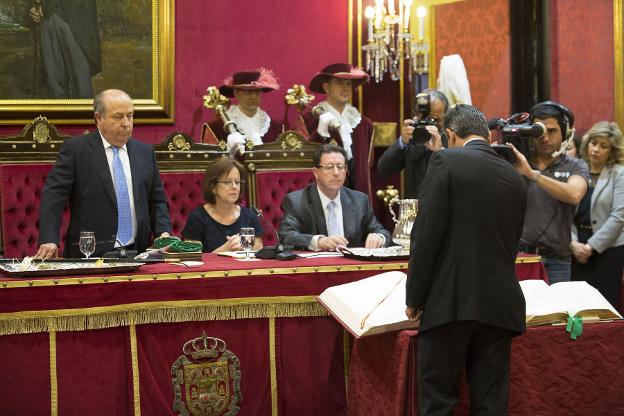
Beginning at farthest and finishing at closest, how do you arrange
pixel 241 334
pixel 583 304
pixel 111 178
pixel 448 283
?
pixel 111 178 → pixel 241 334 → pixel 583 304 → pixel 448 283

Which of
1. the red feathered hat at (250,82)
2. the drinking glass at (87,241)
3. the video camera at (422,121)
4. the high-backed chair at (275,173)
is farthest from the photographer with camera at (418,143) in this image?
the drinking glass at (87,241)

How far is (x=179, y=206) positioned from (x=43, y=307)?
2445 mm

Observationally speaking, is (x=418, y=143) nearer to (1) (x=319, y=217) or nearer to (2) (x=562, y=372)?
(1) (x=319, y=217)

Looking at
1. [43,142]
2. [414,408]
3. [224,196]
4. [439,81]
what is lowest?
[414,408]

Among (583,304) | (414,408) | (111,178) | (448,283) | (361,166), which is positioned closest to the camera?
(448,283)

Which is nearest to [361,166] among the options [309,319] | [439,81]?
[439,81]

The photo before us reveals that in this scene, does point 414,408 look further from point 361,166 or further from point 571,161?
point 361,166

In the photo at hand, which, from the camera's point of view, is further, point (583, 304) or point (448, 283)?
point (583, 304)

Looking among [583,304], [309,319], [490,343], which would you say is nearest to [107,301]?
[309,319]

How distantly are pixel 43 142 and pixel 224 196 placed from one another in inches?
62.0

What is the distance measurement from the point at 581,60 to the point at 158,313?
524cm

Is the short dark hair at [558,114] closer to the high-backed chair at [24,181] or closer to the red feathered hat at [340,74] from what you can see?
the red feathered hat at [340,74]

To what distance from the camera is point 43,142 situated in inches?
228

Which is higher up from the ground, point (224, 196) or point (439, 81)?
point (439, 81)
